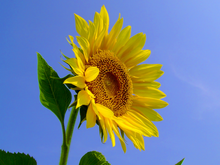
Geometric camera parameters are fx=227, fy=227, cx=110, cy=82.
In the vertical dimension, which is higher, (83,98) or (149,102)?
(149,102)

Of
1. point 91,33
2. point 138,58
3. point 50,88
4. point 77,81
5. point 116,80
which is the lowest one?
point 77,81

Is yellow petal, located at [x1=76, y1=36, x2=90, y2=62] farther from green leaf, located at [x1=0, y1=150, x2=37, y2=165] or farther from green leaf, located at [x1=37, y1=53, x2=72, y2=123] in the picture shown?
green leaf, located at [x1=0, y1=150, x2=37, y2=165]

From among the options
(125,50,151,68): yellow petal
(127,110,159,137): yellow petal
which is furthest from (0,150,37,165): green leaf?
(125,50,151,68): yellow petal

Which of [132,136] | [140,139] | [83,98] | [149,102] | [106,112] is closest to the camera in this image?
[83,98]

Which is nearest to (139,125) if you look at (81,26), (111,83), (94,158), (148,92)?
(148,92)

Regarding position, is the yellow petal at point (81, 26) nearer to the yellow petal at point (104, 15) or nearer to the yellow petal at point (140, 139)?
the yellow petal at point (104, 15)

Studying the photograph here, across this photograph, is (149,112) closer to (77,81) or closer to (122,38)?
(122,38)
